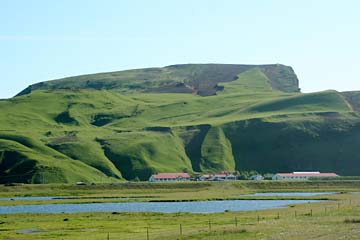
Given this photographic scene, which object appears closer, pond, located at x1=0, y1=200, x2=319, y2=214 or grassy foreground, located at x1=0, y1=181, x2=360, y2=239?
grassy foreground, located at x1=0, y1=181, x2=360, y2=239

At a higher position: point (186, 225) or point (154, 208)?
point (186, 225)

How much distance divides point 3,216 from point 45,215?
6288 millimetres

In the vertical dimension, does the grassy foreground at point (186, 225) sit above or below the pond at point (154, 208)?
above

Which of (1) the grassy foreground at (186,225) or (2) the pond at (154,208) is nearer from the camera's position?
(1) the grassy foreground at (186,225)

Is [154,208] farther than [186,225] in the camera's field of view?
Yes

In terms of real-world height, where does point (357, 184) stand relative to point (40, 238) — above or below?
below

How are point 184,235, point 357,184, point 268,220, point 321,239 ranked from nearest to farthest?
1. point 321,239
2. point 184,235
3. point 268,220
4. point 357,184

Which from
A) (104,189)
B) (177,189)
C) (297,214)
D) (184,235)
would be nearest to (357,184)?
(177,189)

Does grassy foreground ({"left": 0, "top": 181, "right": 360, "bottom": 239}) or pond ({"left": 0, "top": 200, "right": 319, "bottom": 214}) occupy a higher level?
grassy foreground ({"left": 0, "top": 181, "right": 360, "bottom": 239})

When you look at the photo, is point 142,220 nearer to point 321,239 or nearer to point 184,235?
point 184,235

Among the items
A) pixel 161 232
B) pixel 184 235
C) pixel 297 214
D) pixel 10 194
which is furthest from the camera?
pixel 10 194

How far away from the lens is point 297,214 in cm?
8938

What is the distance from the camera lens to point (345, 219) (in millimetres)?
75875

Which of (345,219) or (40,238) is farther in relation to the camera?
(345,219)
